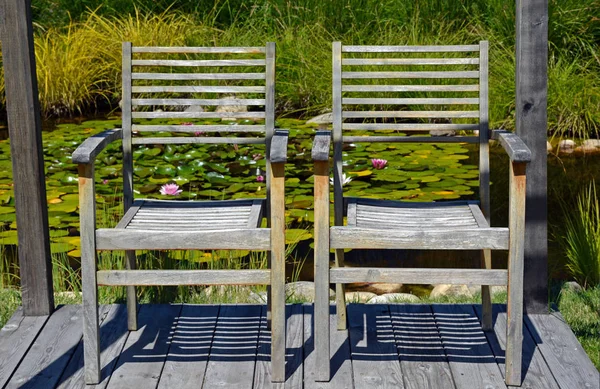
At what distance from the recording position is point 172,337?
268 centimetres

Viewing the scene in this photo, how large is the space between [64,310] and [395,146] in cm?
301

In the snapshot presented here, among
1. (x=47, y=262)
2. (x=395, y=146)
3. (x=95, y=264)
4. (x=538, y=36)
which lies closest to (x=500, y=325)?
(x=538, y=36)

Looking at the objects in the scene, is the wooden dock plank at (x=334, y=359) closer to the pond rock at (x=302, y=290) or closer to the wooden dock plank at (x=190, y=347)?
the wooden dock plank at (x=190, y=347)

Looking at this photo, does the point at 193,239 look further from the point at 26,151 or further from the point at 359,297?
the point at 359,297

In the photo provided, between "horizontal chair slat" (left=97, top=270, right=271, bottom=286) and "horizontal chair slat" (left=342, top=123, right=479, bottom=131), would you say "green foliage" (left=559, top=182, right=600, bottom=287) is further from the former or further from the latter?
→ "horizontal chair slat" (left=97, top=270, right=271, bottom=286)

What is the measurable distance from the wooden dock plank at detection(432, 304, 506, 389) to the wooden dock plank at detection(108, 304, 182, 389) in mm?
780

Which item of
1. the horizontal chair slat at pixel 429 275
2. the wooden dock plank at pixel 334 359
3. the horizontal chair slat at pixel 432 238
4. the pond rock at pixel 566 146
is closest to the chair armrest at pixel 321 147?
the horizontal chair slat at pixel 432 238

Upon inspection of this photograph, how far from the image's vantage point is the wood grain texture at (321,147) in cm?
224

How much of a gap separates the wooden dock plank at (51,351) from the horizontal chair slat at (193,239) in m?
0.42

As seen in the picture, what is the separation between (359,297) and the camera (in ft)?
11.5

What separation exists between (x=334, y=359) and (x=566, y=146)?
11.8ft

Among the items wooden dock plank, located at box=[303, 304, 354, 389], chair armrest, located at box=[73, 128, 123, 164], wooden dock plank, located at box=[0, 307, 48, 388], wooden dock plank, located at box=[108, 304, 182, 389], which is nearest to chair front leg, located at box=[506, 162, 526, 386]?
wooden dock plank, located at box=[303, 304, 354, 389]

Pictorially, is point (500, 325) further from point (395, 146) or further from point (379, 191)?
point (395, 146)

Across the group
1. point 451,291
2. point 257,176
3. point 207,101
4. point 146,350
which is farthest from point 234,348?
point 257,176
